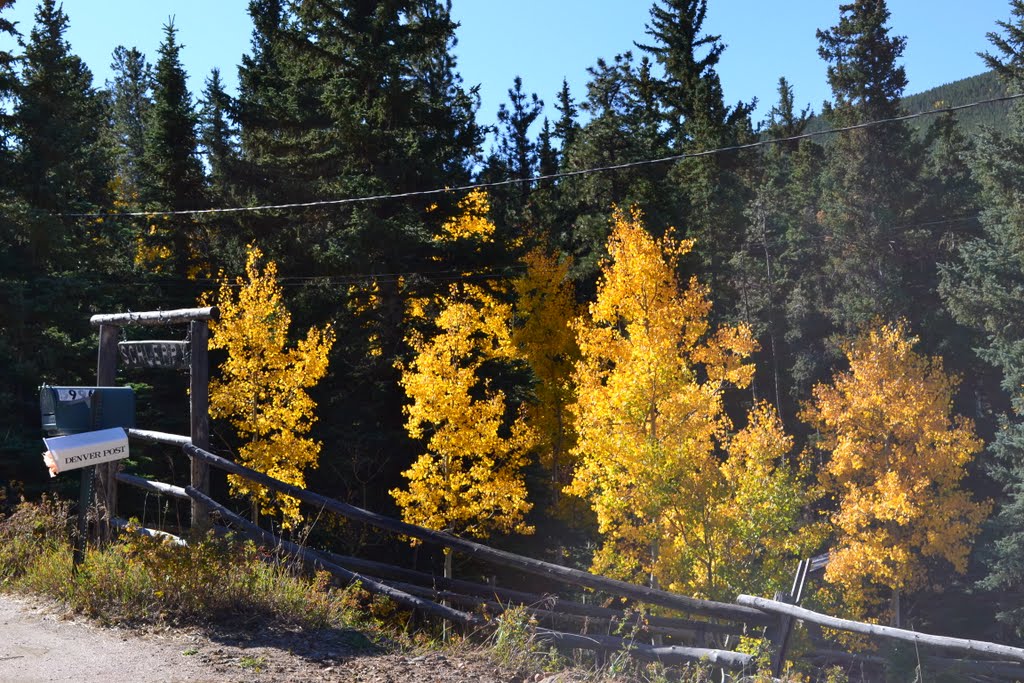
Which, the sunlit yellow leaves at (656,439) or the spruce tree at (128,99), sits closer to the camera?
the sunlit yellow leaves at (656,439)

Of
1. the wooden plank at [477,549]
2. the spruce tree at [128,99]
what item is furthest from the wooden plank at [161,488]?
the spruce tree at [128,99]

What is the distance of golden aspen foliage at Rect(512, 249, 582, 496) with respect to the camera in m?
32.8

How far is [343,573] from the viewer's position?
707 cm

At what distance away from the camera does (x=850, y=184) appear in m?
39.5

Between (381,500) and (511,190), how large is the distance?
23567mm

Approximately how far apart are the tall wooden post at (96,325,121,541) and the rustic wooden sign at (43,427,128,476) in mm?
1171

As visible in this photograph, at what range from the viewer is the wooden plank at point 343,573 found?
689 cm

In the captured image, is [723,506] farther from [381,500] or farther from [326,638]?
[326,638]

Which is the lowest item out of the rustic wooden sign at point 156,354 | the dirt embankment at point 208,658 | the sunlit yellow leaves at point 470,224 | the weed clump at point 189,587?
the dirt embankment at point 208,658

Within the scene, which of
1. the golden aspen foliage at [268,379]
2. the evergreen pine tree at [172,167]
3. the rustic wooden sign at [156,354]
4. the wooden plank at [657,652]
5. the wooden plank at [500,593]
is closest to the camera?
the wooden plank at [657,652]

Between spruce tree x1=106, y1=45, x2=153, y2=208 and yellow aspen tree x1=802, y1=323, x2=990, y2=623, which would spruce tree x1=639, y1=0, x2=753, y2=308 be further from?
spruce tree x1=106, y1=45, x2=153, y2=208

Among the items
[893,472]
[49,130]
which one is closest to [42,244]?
[49,130]

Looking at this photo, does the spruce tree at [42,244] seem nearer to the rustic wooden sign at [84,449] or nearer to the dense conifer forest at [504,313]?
the dense conifer forest at [504,313]

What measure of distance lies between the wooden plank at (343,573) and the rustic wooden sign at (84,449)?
26.3 inches
